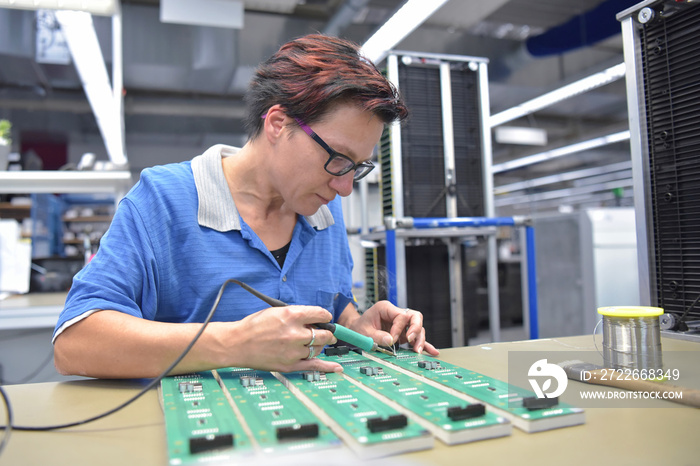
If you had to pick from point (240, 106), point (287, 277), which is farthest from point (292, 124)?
point (240, 106)

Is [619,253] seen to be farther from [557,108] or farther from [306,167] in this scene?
[557,108]

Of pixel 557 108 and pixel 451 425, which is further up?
pixel 557 108

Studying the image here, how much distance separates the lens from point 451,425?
52 cm

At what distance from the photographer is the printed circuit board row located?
0.48 metres

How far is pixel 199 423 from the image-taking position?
538 millimetres

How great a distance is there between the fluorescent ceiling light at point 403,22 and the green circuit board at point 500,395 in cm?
213

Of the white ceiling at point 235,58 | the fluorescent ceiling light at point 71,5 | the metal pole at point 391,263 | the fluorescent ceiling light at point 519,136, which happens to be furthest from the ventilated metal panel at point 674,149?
the fluorescent ceiling light at point 519,136

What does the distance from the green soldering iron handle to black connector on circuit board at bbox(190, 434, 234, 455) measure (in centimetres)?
38

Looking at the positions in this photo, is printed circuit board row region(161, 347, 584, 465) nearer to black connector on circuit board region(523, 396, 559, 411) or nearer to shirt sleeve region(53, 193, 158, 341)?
black connector on circuit board region(523, 396, 559, 411)

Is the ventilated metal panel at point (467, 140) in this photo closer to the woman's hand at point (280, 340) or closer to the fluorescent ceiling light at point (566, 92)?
the fluorescent ceiling light at point (566, 92)

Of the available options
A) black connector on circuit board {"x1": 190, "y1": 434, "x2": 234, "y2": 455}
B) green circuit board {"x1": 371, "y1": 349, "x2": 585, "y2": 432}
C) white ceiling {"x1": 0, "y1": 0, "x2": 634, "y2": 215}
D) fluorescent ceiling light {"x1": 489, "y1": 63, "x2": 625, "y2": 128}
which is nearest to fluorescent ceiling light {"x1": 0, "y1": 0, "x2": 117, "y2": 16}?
white ceiling {"x1": 0, "y1": 0, "x2": 634, "y2": 215}

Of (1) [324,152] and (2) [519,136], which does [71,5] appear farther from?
(2) [519,136]

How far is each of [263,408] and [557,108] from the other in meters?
8.24

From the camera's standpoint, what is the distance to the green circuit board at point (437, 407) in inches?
20.3
